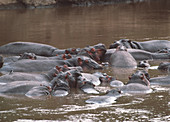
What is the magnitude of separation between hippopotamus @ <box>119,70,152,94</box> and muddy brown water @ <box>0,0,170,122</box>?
0.17m

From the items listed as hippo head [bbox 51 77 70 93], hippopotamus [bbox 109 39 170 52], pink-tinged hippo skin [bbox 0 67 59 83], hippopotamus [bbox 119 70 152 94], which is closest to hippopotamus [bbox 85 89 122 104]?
hippopotamus [bbox 119 70 152 94]

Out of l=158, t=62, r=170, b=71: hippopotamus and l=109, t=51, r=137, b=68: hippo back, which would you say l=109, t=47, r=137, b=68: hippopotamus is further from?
l=158, t=62, r=170, b=71: hippopotamus

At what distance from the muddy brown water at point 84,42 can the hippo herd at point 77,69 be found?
0.18m

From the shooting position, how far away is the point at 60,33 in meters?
15.2

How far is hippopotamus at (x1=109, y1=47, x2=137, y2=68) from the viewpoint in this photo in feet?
30.3

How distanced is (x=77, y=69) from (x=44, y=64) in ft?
4.71

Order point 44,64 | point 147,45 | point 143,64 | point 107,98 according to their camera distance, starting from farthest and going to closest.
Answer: point 147,45 < point 143,64 < point 44,64 < point 107,98

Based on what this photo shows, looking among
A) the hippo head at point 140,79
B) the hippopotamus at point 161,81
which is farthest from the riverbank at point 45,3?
the hippo head at point 140,79

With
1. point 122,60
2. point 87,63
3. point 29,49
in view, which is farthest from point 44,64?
point 29,49

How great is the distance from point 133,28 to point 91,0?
13.1 metres

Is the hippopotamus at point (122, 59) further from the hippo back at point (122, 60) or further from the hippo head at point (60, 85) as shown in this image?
the hippo head at point (60, 85)

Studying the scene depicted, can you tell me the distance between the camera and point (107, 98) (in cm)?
621

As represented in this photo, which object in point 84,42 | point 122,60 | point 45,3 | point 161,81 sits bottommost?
point 161,81

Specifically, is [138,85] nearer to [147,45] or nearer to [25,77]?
[25,77]
